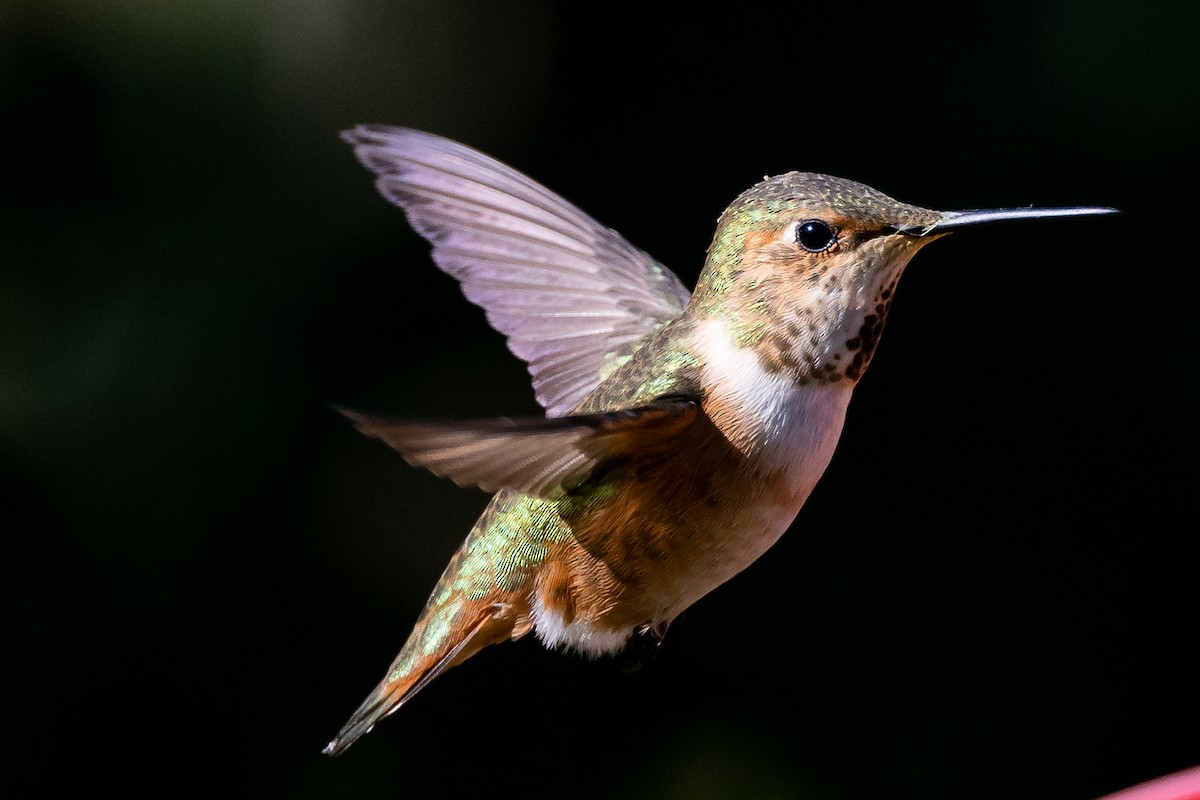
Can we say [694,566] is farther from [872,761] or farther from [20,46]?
[20,46]

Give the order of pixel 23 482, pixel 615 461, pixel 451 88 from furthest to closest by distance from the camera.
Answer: pixel 451 88 → pixel 23 482 → pixel 615 461

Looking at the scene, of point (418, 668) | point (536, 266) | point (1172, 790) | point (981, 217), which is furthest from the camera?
point (536, 266)

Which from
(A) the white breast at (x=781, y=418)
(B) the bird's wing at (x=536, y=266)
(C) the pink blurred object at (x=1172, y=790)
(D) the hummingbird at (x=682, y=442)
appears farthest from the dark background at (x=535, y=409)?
(C) the pink blurred object at (x=1172, y=790)

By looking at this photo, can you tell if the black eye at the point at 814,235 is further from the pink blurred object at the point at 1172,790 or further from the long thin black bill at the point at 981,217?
the pink blurred object at the point at 1172,790

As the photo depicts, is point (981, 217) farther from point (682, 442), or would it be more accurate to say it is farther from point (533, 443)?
point (533, 443)

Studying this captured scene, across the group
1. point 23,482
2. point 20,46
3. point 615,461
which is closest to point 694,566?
point 615,461

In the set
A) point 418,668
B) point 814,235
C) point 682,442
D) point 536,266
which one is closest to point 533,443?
point 682,442
